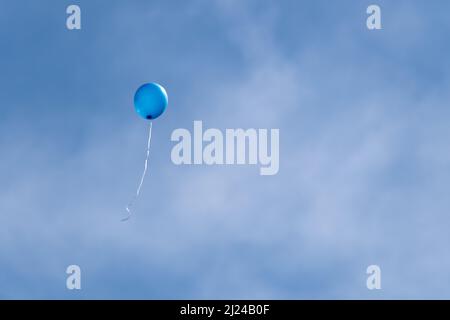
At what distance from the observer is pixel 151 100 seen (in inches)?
622

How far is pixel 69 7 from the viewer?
19.8 meters

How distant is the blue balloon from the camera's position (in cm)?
1580

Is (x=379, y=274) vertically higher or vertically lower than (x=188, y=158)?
lower

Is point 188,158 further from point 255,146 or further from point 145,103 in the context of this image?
point 145,103

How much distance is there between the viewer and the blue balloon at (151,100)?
1580 cm
